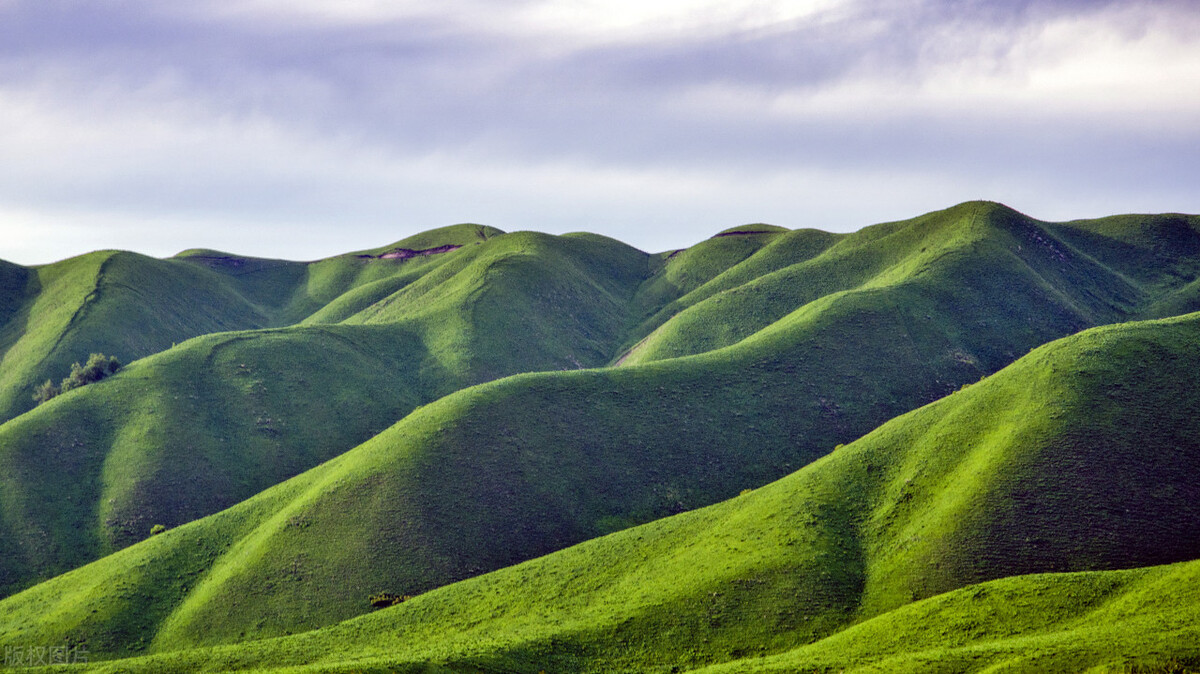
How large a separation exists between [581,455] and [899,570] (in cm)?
3358

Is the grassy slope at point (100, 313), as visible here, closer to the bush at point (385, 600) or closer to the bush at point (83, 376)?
the bush at point (83, 376)

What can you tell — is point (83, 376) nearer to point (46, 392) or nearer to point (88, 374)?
point (88, 374)

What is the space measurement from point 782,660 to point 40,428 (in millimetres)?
88114

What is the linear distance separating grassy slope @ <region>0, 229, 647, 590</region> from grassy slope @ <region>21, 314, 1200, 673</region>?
43.9 feet

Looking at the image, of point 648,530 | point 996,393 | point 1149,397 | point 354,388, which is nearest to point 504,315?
point 354,388

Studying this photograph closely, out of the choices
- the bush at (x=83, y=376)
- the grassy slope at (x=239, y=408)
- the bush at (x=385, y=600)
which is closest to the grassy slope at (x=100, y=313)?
the bush at (x=83, y=376)

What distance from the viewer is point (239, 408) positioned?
316 ft

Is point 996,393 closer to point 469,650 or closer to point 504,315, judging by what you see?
point 469,650

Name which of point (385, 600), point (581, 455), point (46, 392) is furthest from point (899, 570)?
point (46, 392)

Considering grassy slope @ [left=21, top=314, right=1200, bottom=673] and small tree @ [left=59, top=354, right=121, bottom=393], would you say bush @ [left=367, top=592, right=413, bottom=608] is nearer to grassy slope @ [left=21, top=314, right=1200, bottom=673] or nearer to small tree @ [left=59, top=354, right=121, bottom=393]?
grassy slope @ [left=21, top=314, right=1200, bottom=673]

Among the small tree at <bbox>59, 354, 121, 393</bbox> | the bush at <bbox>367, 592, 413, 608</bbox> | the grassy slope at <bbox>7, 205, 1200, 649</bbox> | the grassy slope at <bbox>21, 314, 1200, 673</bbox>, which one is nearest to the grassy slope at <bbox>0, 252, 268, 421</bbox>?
the small tree at <bbox>59, 354, 121, 393</bbox>

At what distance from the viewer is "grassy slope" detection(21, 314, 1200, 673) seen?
42312mm

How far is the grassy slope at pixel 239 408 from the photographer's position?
7875cm

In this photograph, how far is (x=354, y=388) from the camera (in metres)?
106
